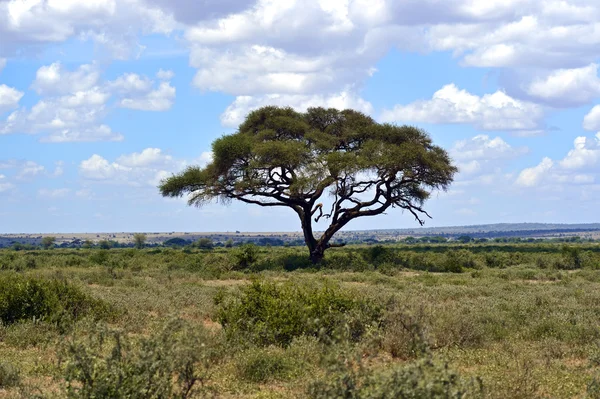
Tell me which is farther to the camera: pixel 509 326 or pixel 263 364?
pixel 509 326

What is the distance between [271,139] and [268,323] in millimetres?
26932

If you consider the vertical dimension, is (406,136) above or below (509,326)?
above

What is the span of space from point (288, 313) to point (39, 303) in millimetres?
5233

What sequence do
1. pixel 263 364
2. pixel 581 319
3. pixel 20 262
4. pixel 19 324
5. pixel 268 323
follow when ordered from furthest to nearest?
Answer: pixel 20 262 → pixel 581 319 → pixel 19 324 → pixel 268 323 → pixel 263 364

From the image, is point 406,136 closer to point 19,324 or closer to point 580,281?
point 580,281

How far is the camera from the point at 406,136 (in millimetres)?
37312

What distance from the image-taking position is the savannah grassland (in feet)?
21.7

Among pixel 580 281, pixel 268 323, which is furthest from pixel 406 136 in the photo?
pixel 268 323

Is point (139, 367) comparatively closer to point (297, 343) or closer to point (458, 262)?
point (297, 343)

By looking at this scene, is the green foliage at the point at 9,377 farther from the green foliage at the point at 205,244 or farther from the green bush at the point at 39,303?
the green foliage at the point at 205,244

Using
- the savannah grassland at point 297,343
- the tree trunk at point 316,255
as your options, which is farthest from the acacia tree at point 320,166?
the savannah grassland at point 297,343

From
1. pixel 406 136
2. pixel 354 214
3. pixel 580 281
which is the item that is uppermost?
pixel 406 136

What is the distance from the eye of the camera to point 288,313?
482 inches

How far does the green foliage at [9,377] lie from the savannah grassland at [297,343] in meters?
0.02
